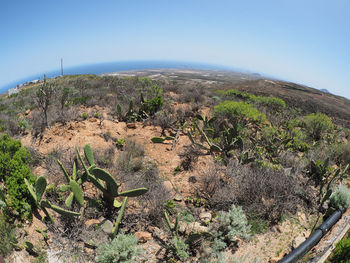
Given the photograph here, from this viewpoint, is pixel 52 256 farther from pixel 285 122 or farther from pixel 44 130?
pixel 285 122

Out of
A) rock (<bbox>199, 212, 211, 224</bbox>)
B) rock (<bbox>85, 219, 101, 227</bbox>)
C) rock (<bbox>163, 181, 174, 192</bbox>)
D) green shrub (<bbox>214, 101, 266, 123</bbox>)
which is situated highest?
green shrub (<bbox>214, 101, 266, 123</bbox>)

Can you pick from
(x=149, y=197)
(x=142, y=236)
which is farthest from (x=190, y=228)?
(x=149, y=197)

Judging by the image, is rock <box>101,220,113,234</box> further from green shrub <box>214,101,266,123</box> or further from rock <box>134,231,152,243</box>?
green shrub <box>214,101,266,123</box>

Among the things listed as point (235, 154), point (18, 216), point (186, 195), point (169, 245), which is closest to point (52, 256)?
point (18, 216)

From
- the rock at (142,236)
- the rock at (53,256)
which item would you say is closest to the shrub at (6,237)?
the rock at (53,256)

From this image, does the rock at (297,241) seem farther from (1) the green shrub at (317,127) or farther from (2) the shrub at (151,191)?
(1) the green shrub at (317,127)

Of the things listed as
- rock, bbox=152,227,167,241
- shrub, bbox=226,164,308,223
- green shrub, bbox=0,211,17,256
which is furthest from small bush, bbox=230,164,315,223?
green shrub, bbox=0,211,17,256
